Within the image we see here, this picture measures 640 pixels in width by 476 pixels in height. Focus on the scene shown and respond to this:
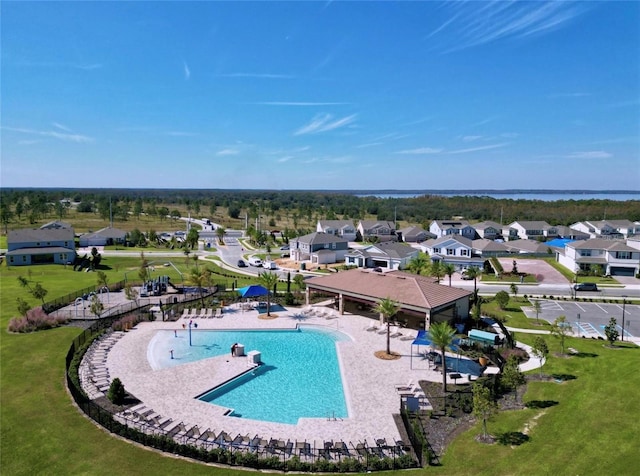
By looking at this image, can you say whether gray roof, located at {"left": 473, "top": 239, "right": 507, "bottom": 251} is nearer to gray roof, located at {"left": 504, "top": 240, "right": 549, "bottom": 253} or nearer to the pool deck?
gray roof, located at {"left": 504, "top": 240, "right": 549, "bottom": 253}

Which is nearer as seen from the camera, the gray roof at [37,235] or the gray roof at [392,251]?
the gray roof at [392,251]

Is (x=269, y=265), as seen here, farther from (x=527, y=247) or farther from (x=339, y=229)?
(x=527, y=247)

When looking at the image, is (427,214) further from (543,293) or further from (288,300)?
(288,300)

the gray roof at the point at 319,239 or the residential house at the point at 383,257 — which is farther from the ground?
the gray roof at the point at 319,239

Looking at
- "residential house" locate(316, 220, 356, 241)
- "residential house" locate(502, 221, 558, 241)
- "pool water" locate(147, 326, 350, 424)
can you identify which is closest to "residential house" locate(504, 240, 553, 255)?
"residential house" locate(502, 221, 558, 241)

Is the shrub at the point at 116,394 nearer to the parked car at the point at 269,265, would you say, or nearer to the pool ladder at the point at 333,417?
the pool ladder at the point at 333,417

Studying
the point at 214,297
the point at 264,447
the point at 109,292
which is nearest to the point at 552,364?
the point at 264,447

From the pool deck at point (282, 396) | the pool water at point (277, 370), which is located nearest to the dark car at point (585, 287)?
the pool deck at point (282, 396)
